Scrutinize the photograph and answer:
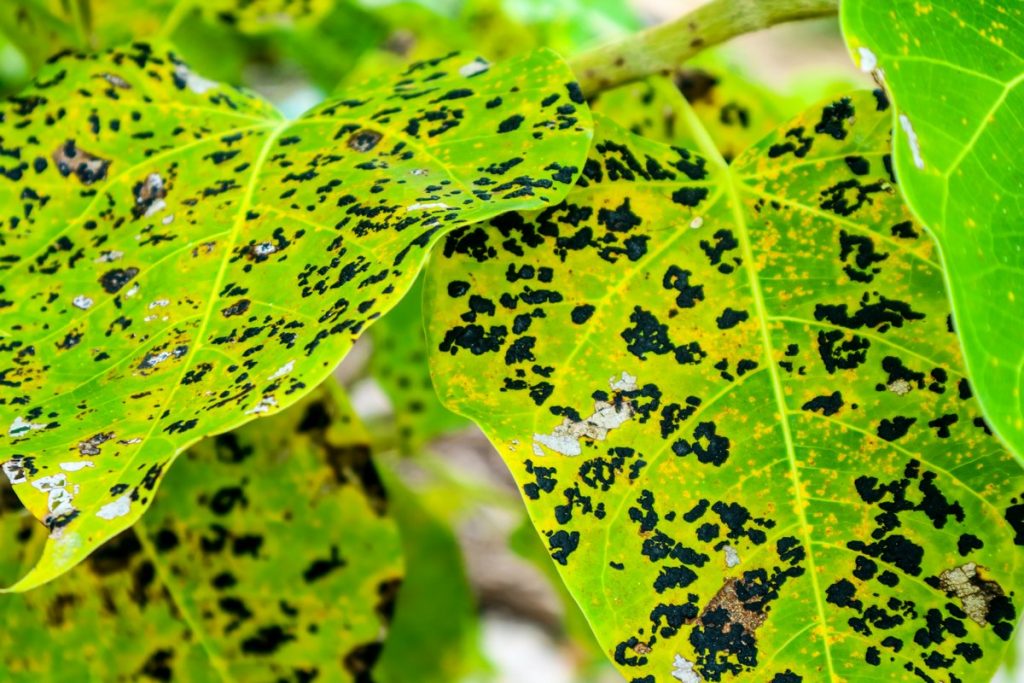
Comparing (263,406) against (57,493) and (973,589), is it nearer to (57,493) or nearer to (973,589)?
(57,493)

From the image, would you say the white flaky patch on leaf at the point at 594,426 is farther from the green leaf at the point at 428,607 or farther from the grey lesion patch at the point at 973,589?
the green leaf at the point at 428,607

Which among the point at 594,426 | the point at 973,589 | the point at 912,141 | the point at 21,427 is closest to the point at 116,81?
the point at 21,427

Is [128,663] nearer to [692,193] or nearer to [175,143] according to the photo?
[175,143]

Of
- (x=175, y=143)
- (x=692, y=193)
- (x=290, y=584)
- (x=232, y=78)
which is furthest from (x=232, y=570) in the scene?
(x=232, y=78)

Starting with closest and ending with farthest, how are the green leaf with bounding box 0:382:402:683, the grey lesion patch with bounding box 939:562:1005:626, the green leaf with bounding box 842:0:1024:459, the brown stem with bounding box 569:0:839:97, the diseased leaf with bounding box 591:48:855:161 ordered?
the green leaf with bounding box 842:0:1024:459 < the grey lesion patch with bounding box 939:562:1005:626 < the brown stem with bounding box 569:0:839:97 < the green leaf with bounding box 0:382:402:683 < the diseased leaf with bounding box 591:48:855:161

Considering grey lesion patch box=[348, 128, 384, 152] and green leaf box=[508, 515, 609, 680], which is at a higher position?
grey lesion patch box=[348, 128, 384, 152]

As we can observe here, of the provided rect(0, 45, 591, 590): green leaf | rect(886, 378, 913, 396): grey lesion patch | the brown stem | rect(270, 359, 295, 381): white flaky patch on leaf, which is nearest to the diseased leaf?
the brown stem

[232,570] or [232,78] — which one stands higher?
[232,78]

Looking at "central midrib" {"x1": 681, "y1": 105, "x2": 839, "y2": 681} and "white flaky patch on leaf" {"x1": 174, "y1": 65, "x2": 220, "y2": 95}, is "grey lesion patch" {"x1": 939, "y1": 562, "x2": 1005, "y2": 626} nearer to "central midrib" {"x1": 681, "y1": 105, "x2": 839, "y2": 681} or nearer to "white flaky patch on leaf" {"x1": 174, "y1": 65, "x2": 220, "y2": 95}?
"central midrib" {"x1": 681, "y1": 105, "x2": 839, "y2": 681}
